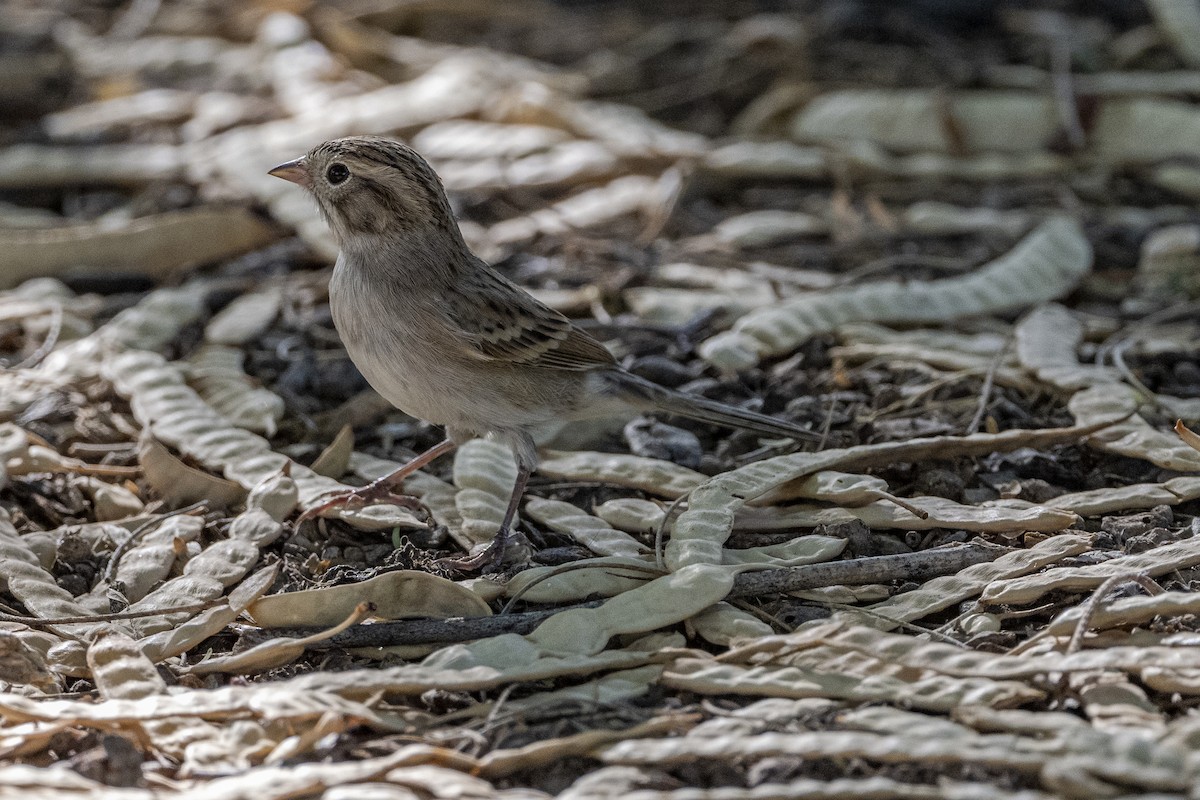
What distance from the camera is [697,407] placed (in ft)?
14.8

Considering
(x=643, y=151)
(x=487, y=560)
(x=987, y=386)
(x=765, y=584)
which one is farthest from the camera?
(x=643, y=151)

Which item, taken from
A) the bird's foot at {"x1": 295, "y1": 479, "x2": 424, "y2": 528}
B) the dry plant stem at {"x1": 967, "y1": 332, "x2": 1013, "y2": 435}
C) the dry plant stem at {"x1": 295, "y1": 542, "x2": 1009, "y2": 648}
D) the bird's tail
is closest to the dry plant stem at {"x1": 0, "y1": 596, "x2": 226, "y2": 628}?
the dry plant stem at {"x1": 295, "y1": 542, "x2": 1009, "y2": 648}

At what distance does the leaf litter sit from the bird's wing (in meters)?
0.39

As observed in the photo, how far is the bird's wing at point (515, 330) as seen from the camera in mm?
4207

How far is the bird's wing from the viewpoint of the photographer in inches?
166

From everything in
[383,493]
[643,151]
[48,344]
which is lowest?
[383,493]

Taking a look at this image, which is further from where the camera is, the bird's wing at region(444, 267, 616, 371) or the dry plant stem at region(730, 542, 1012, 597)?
the bird's wing at region(444, 267, 616, 371)

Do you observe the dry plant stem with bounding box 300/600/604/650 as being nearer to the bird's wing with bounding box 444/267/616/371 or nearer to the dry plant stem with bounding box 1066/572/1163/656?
the bird's wing with bounding box 444/267/616/371

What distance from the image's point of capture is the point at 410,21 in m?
8.98

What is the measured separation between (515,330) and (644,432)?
0.78 m

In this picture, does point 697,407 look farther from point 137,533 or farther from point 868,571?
point 137,533

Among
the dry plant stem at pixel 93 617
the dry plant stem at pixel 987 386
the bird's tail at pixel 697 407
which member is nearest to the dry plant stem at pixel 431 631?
the dry plant stem at pixel 93 617

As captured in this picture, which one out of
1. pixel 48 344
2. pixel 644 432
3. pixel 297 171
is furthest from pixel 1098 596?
pixel 48 344

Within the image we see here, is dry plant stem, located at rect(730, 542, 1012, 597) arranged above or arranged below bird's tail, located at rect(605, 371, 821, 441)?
below
